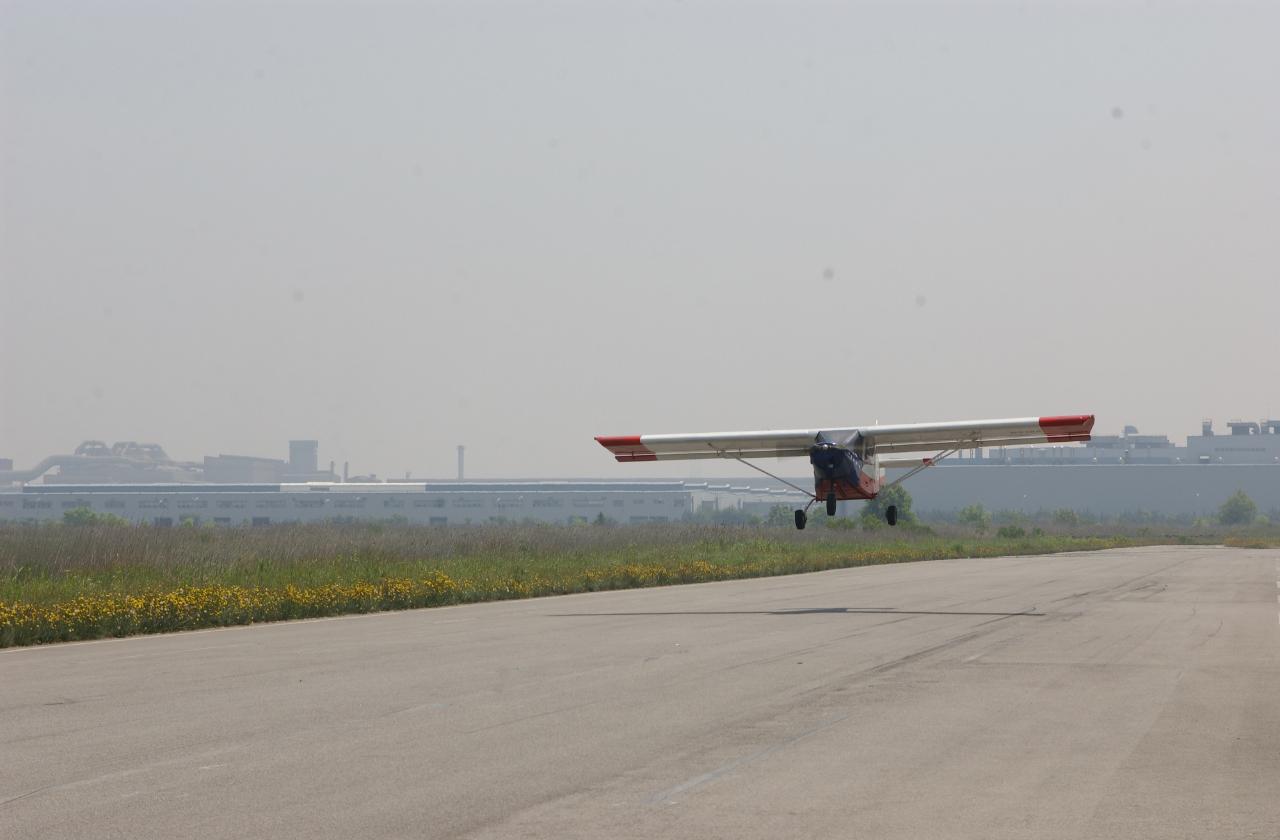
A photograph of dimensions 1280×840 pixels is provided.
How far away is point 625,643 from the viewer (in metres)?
20.0

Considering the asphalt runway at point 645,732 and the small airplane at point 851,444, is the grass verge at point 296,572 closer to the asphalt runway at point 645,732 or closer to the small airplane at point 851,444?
the asphalt runway at point 645,732

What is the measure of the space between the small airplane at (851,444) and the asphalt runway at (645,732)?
1083 cm

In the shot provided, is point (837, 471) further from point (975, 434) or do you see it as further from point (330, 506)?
point (330, 506)

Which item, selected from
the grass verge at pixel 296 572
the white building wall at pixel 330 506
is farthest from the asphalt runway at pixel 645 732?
the white building wall at pixel 330 506

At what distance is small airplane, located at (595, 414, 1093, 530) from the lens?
3372cm

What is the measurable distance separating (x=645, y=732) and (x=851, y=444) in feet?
76.1

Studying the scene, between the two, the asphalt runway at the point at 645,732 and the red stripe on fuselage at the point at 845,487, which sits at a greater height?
the red stripe on fuselage at the point at 845,487

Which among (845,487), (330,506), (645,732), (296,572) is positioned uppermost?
(330,506)

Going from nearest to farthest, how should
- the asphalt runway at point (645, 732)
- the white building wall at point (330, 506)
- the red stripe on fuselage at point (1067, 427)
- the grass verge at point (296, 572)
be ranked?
the asphalt runway at point (645, 732)
the grass verge at point (296, 572)
the red stripe on fuselage at point (1067, 427)
the white building wall at point (330, 506)

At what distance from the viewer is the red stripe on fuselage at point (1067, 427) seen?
109 feet

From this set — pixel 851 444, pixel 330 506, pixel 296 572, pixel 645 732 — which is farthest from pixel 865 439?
pixel 330 506

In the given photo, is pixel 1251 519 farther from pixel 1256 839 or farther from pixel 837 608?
pixel 1256 839

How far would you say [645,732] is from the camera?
11.4 meters

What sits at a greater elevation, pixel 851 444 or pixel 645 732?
pixel 851 444
